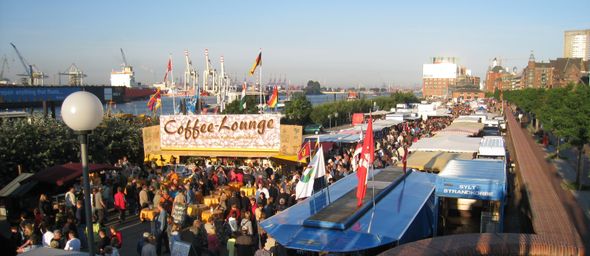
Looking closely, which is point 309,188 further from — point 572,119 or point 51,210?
point 572,119

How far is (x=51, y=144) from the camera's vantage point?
19.5 metres

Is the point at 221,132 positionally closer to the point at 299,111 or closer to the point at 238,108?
the point at 238,108

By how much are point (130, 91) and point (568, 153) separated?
154243mm

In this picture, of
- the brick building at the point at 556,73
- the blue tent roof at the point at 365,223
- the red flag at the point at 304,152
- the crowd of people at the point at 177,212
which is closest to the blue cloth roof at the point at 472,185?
the blue tent roof at the point at 365,223

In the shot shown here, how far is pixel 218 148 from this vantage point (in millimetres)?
22688

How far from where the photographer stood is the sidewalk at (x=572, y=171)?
17.7 m

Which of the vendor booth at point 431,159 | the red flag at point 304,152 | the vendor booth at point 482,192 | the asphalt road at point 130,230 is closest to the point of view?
the vendor booth at point 482,192

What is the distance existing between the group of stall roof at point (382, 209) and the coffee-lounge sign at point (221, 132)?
7.48m

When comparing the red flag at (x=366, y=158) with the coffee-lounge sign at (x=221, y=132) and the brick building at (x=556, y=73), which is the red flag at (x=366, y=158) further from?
the brick building at (x=556, y=73)

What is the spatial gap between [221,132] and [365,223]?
1482cm

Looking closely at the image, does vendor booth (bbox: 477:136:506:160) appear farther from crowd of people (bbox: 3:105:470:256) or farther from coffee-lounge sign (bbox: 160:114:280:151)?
coffee-lounge sign (bbox: 160:114:280:151)

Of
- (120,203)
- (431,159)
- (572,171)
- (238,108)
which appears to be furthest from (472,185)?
(238,108)

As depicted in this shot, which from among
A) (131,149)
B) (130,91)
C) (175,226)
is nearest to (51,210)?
(175,226)

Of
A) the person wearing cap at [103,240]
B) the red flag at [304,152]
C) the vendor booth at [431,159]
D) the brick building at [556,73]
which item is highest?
the brick building at [556,73]
